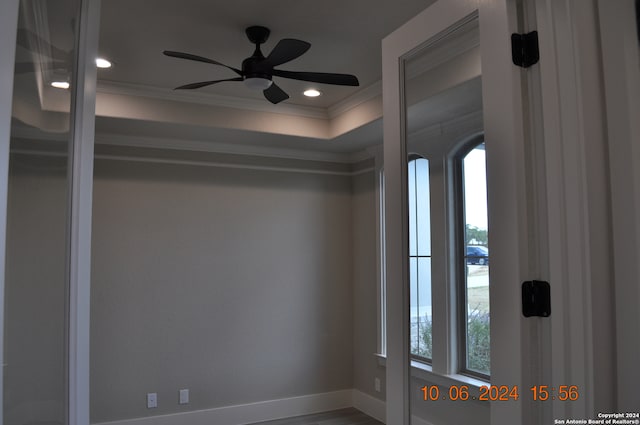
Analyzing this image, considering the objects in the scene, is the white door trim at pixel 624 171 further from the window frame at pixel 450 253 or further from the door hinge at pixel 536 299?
the window frame at pixel 450 253

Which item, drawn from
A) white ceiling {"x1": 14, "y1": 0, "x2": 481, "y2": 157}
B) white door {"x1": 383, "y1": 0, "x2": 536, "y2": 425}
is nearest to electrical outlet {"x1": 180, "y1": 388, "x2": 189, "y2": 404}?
white ceiling {"x1": 14, "y1": 0, "x2": 481, "y2": 157}

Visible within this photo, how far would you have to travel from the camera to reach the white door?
1.29 metres

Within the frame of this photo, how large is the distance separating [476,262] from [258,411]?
338 centimetres

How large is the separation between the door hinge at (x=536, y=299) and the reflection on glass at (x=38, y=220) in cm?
115

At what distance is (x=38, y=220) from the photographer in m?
0.98

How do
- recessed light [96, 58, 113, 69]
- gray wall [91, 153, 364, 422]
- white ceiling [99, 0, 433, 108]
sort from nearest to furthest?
1. white ceiling [99, 0, 433, 108]
2. recessed light [96, 58, 113, 69]
3. gray wall [91, 153, 364, 422]

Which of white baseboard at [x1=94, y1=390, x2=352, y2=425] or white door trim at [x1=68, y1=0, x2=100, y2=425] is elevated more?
white door trim at [x1=68, y1=0, x2=100, y2=425]

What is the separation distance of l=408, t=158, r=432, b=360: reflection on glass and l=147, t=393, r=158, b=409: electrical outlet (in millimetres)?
2941

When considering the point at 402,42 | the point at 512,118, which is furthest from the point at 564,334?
the point at 402,42

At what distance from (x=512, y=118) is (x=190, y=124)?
2863 millimetres

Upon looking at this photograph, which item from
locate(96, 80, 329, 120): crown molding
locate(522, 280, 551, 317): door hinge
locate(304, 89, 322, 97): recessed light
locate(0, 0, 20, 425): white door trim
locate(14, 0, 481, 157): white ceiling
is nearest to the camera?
locate(0, 0, 20, 425): white door trim

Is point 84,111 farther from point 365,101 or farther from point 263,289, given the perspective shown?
point 263,289

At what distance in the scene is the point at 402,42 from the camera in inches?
70.9

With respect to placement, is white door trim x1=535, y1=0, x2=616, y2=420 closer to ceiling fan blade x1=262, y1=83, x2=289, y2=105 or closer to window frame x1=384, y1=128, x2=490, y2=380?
window frame x1=384, y1=128, x2=490, y2=380
